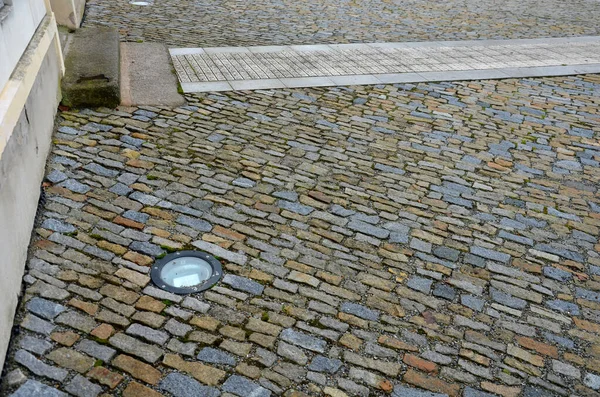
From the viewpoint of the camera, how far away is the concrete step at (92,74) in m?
6.86

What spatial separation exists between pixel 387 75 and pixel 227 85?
2.43 m

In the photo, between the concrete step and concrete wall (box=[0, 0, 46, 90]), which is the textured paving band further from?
concrete wall (box=[0, 0, 46, 90])

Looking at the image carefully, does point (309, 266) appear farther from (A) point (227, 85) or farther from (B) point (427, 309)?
(A) point (227, 85)

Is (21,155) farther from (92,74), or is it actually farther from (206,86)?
(206,86)

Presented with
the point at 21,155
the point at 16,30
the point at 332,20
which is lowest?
the point at 332,20

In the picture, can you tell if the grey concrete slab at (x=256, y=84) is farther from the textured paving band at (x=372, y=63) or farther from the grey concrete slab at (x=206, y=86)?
the grey concrete slab at (x=206, y=86)

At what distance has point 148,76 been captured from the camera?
8.09m

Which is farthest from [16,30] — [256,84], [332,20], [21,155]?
[332,20]

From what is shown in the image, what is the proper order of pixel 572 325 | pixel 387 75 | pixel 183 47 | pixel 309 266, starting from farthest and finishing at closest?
pixel 183 47 → pixel 387 75 → pixel 309 266 → pixel 572 325

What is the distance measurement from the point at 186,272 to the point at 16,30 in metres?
2.52

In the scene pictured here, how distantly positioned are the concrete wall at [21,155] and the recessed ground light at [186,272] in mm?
951

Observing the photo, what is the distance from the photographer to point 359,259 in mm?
4824

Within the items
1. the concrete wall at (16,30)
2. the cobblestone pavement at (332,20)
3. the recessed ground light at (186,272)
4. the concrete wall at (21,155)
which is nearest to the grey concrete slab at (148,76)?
the cobblestone pavement at (332,20)

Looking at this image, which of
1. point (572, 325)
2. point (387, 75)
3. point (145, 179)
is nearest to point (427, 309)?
point (572, 325)
